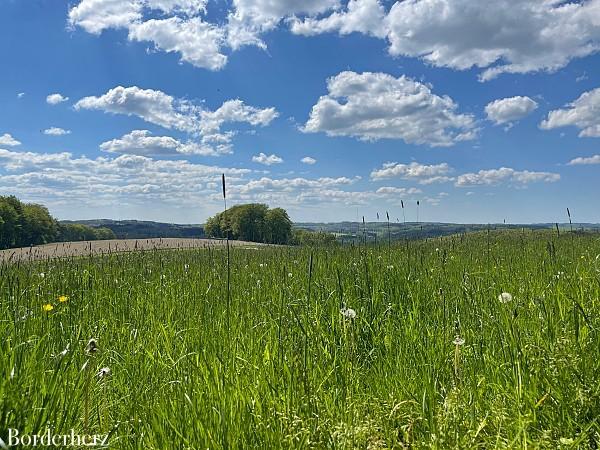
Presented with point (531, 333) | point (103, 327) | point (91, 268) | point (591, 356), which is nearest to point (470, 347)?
point (531, 333)

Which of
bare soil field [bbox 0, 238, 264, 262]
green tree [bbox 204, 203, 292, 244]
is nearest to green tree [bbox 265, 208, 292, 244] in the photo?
green tree [bbox 204, 203, 292, 244]

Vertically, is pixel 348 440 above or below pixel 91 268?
below

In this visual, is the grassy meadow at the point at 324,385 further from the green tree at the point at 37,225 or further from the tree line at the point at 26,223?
the green tree at the point at 37,225

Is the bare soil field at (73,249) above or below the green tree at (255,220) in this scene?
below

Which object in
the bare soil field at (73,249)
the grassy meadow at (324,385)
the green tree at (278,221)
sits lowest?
the grassy meadow at (324,385)

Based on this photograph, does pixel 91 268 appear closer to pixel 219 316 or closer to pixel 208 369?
pixel 219 316

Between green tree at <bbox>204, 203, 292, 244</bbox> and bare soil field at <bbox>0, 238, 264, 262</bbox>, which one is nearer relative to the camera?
bare soil field at <bbox>0, 238, 264, 262</bbox>

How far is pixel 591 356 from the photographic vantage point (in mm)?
2447

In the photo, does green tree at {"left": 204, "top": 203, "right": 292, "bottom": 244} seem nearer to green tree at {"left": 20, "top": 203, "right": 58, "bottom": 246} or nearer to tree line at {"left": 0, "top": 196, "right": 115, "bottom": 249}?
tree line at {"left": 0, "top": 196, "right": 115, "bottom": 249}

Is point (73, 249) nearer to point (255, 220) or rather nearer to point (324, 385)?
point (324, 385)

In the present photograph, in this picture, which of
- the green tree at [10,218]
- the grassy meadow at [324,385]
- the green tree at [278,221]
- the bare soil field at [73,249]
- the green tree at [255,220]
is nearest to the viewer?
the grassy meadow at [324,385]

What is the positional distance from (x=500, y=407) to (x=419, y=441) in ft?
1.96

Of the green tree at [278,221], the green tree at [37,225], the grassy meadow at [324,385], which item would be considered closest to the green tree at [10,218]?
the green tree at [37,225]

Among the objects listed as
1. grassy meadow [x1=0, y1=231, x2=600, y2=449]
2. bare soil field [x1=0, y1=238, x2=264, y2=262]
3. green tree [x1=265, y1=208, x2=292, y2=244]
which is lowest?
grassy meadow [x1=0, y1=231, x2=600, y2=449]
